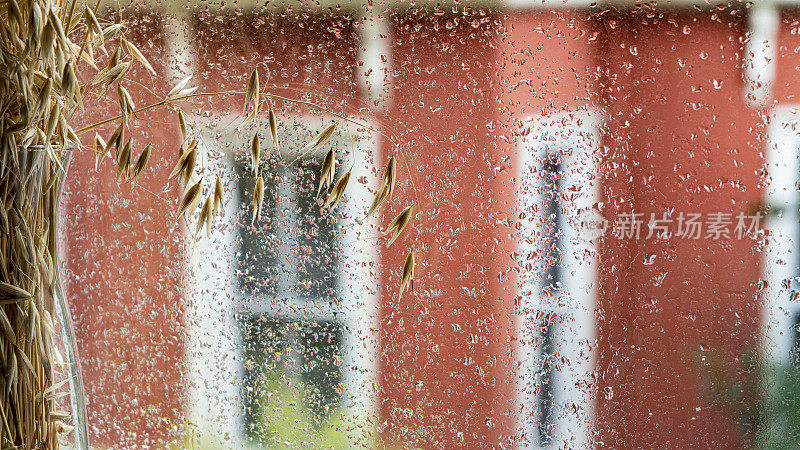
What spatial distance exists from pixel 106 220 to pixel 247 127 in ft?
0.72

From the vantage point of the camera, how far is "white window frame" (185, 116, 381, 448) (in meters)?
0.75

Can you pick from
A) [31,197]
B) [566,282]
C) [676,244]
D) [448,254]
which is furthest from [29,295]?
[676,244]

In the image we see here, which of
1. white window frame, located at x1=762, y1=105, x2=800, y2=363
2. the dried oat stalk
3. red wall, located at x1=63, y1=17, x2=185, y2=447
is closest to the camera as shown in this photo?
the dried oat stalk

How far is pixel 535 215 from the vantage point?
711 millimetres

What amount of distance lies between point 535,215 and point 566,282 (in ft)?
0.28

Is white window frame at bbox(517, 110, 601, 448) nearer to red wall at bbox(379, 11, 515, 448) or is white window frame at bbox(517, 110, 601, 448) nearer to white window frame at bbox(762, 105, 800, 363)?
red wall at bbox(379, 11, 515, 448)

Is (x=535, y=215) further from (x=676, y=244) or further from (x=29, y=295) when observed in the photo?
(x=29, y=295)

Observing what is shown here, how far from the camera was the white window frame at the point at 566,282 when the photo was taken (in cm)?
70

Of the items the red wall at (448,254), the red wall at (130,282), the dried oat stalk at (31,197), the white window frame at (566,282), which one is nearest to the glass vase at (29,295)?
the dried oat stalk at (31,197)

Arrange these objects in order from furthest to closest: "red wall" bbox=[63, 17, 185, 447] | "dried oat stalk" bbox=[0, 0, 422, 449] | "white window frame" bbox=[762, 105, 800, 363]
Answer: "red wall" bbox=[63, 17, 185, 447]
"white window frame" bbox=[762, 105, 800, 363]
"dried oat stalk" bbox=[0, 0, 422, 449]

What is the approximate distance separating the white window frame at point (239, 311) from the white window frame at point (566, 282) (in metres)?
0.18

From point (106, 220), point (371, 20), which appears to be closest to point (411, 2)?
point (371, 20)

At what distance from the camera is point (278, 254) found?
765mm

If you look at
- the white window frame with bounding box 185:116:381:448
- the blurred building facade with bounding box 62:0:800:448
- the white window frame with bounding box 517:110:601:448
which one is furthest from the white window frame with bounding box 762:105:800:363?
the white window frame with bounding box 185:116:381:448
